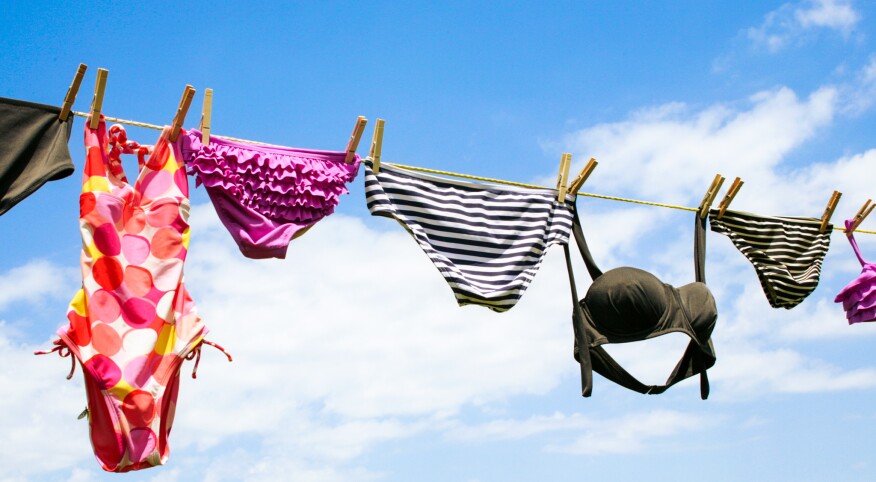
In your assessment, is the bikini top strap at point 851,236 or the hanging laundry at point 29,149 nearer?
the hanging laundry at point 29,149

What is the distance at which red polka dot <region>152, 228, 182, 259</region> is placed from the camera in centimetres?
430

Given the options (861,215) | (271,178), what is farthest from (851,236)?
(271,178)

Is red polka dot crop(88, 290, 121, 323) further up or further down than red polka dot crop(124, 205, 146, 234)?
further down

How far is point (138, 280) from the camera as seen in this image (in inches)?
166

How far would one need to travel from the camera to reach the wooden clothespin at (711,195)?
226 inches

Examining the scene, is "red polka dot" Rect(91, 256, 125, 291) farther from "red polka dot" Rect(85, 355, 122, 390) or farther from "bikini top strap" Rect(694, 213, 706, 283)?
"bikini top strap" Rect(694, 213, 706, 283)

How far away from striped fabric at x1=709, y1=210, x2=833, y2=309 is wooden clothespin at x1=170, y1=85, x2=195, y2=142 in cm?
306

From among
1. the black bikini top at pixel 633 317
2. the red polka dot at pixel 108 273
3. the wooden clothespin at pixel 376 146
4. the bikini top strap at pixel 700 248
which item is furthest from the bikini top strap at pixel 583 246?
the red polka dot at pixel 108 273

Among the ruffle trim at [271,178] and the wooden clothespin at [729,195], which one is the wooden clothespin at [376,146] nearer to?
the ruffle trim at [271,178]

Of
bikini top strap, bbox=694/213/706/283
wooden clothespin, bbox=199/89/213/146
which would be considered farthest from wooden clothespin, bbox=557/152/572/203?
wooden clothespin, bbox=199/89/213/146

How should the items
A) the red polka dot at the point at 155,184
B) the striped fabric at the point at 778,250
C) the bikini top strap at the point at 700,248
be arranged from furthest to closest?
1. the striped fabric at the point at 778,250
2. the bikini top strap at the point at 700,248
3. the red polka dot at the point at 155,184

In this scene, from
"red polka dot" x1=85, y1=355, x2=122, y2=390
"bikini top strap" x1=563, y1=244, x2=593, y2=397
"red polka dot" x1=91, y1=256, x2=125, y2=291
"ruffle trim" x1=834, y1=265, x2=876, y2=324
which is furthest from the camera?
"ruffle trim" x1=834, y1=265, x2=876, y2=324

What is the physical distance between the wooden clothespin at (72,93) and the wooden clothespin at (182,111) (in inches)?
16.7

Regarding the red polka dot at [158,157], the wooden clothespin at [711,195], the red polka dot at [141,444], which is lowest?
the red polka dot at [141,444]
